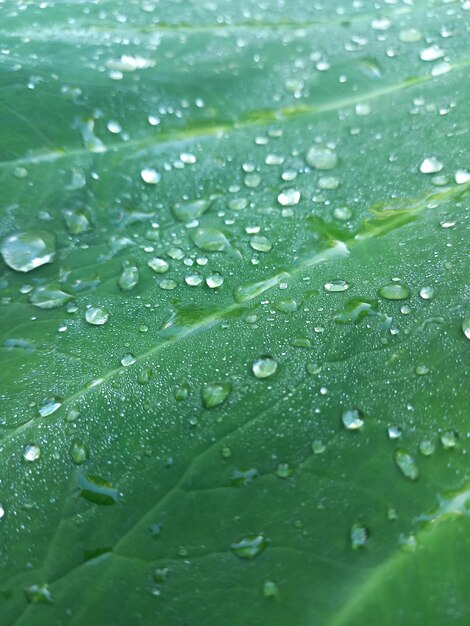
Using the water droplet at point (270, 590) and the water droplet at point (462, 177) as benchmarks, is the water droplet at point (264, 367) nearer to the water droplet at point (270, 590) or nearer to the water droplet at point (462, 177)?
the water droplet at point (270, 590)

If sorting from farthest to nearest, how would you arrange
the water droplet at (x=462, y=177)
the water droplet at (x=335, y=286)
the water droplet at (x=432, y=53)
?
the water droplet at (x=432, y=53) < the water droplet at (x=462, y=177) < the water droplet at (x=335, y=286)

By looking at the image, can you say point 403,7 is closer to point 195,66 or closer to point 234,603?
point 195,66

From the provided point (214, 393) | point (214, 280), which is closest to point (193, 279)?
point (214, 280)

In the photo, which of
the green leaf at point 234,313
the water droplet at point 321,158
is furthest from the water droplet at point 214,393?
the water droplet at point 321,158

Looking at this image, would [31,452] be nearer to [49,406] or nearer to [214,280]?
[49,406]

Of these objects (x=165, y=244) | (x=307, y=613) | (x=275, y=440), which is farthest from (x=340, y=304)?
(x=307, y=613)
